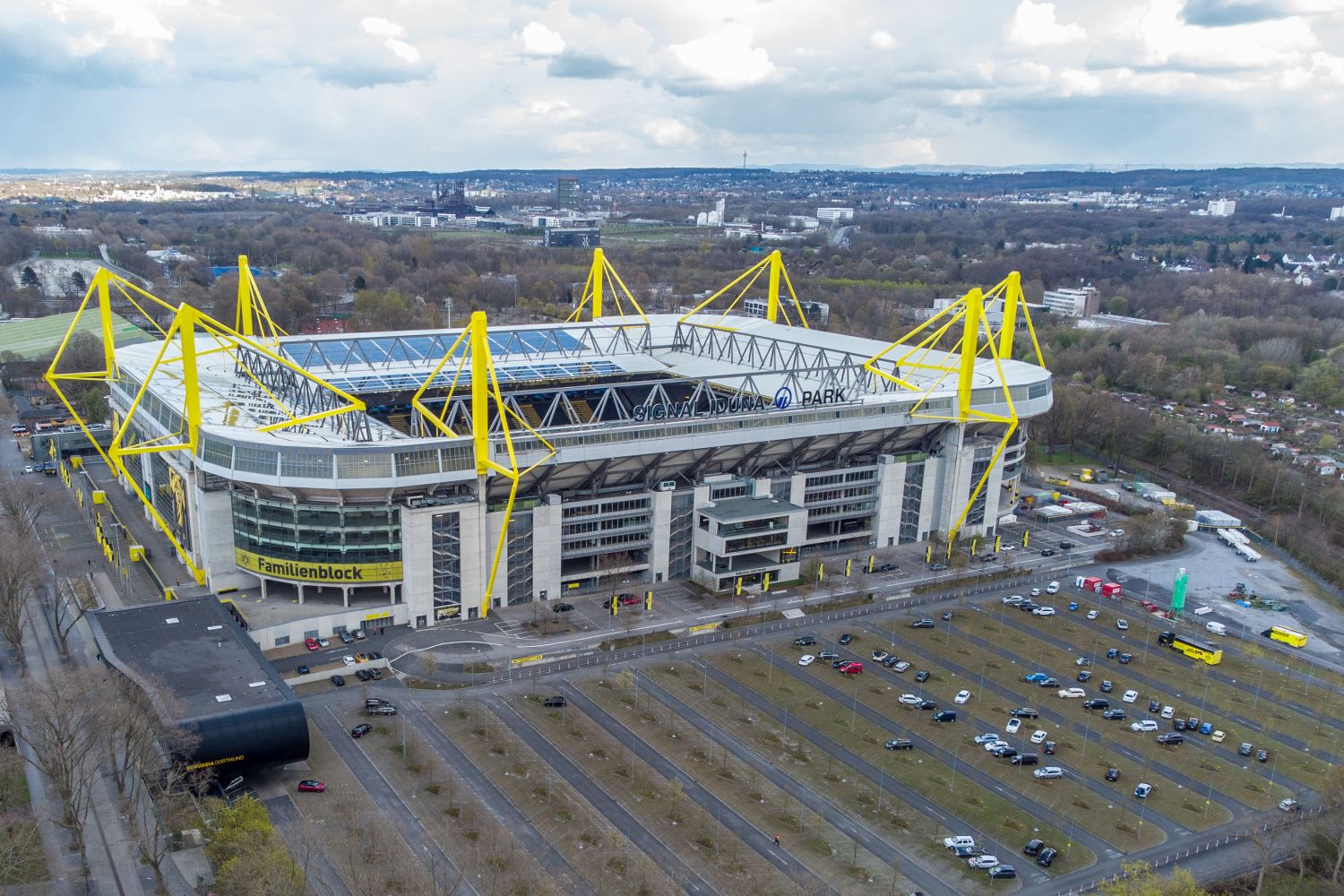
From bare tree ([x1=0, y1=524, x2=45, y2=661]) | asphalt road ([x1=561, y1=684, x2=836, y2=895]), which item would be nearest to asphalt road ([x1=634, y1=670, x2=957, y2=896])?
asphalt road ([x1=561, y1=684, x2=836, y2=895])

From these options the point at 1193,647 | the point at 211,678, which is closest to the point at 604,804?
the point at 211,678

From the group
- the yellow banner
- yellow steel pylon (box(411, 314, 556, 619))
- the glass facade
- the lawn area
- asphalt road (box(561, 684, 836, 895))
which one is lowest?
the lawn area

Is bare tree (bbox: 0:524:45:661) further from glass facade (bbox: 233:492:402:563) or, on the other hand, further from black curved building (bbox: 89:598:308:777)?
glass facade (bbox: 233:492:402:563)

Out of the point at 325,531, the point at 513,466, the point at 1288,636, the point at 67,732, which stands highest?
the point at 513,466

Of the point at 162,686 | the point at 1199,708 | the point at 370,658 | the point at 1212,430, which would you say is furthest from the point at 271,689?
the point at 1212,430

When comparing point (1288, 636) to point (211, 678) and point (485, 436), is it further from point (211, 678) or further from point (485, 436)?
point (211, 678)

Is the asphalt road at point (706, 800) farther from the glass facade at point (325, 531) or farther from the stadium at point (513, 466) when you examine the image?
the glass facade at point (325, 531)
